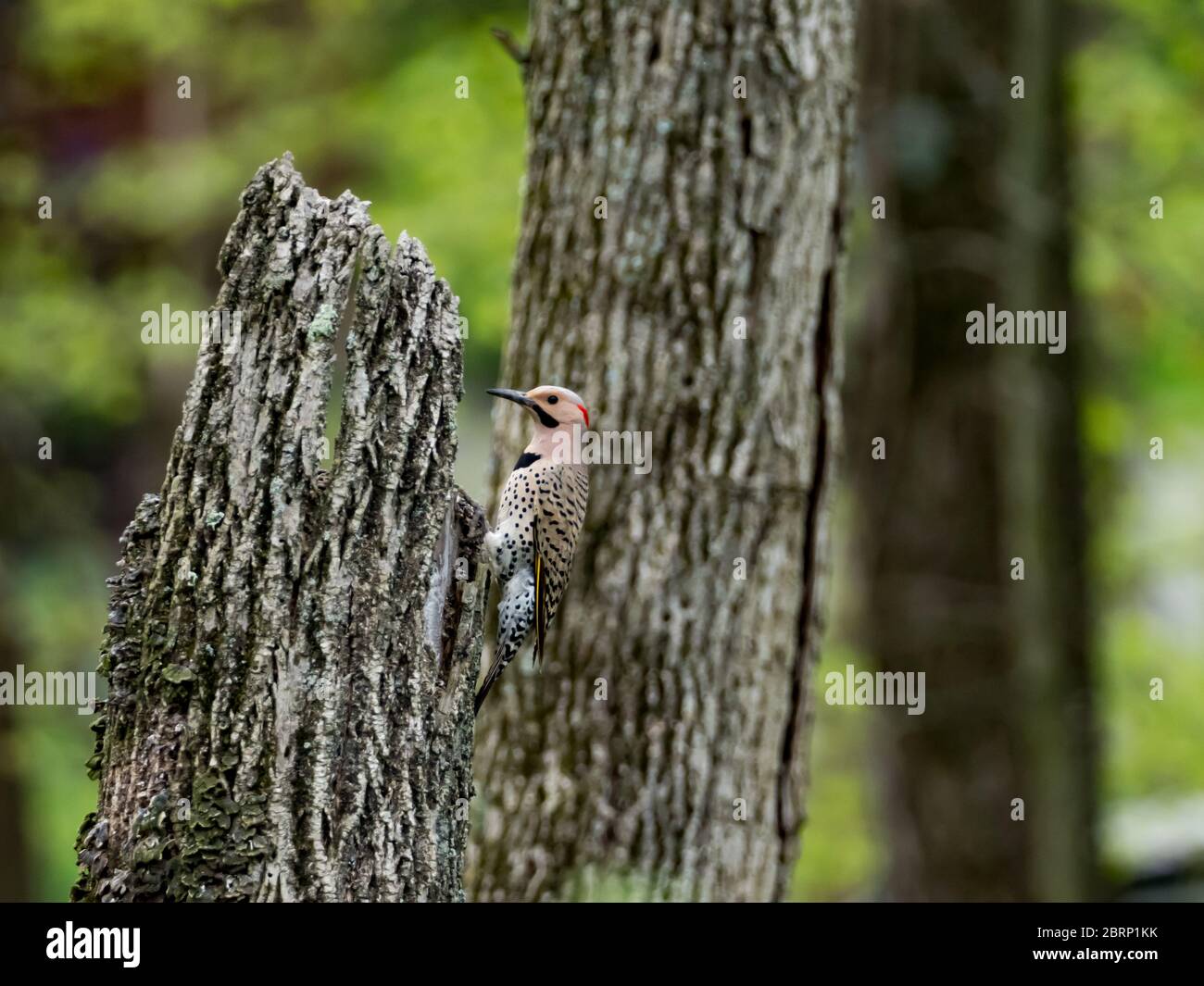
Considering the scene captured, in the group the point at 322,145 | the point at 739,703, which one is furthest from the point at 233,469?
the point at 322,145

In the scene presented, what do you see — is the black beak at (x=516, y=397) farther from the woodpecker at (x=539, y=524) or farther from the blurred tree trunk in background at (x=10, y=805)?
the blurred tree trunk in background at (x=10, y=805)

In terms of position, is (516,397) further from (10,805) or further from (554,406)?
(10,805)

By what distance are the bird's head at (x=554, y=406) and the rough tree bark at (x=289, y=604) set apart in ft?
2.64

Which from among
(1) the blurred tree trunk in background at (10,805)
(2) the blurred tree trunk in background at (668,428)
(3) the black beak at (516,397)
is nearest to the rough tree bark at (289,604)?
(3) the black beak at (516,397)

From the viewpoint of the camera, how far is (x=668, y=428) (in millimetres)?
4203

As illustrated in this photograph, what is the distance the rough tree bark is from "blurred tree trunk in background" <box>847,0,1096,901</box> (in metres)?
4.98

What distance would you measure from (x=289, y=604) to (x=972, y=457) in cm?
554

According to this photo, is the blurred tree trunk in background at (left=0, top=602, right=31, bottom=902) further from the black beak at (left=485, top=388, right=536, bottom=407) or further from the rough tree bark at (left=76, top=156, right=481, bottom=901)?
the rough tree bark at (left=76, top=156, right=481, bottom=901)

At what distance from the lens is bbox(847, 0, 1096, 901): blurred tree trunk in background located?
7.02 metres

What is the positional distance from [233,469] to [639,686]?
1932 millimetres

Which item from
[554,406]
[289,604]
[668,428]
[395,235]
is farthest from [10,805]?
[289,604]
